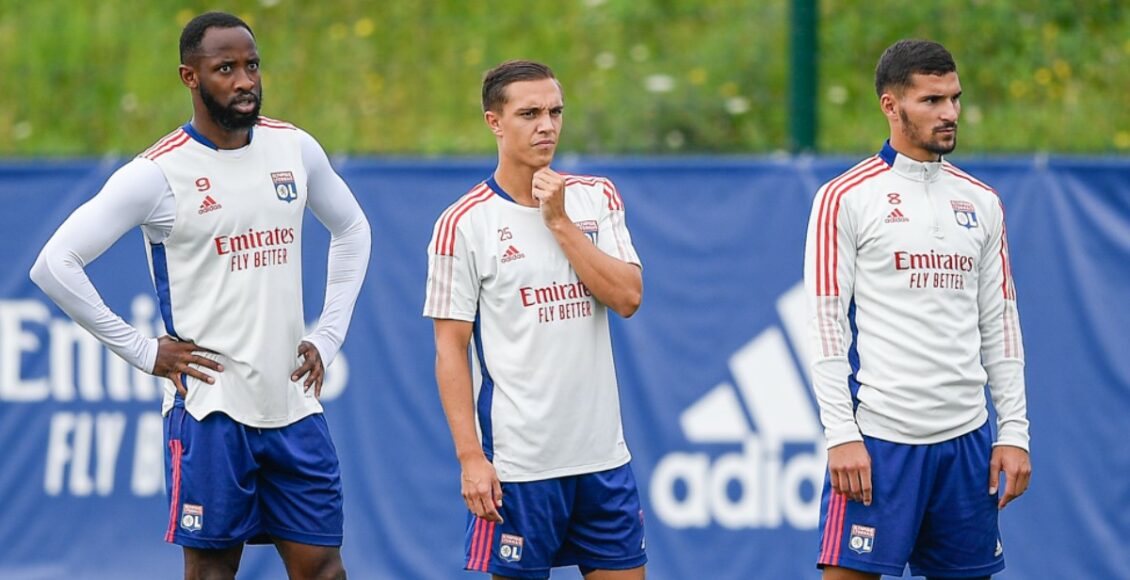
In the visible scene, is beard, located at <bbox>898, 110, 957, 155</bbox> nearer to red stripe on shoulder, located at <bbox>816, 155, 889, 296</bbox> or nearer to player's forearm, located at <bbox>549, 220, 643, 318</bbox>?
red stripe on shoulder, located at <bbox>816, 155, 889, 296</bbox>

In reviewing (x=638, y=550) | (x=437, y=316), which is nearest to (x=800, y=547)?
(x=638, y=550)

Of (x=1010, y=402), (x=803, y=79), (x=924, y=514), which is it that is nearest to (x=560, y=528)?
(x=924, y=514)

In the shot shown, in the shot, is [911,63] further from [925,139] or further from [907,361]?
[907,361]

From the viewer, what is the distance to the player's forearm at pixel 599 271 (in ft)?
16.9

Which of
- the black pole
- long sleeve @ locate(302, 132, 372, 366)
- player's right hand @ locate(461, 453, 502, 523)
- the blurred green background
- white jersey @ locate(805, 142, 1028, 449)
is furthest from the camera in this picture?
the blurred green background

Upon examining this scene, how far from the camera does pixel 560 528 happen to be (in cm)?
526

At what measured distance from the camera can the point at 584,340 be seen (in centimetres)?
526

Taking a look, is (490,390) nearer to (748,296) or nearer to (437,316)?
(437,316)

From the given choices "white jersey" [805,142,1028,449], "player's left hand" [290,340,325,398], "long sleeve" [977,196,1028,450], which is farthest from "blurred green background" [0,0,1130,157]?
"player's left hand" [290,340,325,398]

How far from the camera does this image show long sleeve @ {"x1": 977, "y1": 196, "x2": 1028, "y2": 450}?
17.9 feet

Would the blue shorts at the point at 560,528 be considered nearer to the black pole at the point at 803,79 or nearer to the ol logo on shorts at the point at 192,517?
the ol logo on shorts at the point at 192,517

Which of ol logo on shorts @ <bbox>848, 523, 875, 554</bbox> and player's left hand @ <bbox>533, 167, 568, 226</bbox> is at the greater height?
player's left hand @ <bbox>533, 167, 568, 226</bbox>

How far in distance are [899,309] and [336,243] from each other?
204 cm

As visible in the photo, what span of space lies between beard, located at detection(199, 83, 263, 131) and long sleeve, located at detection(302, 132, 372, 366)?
32cm
